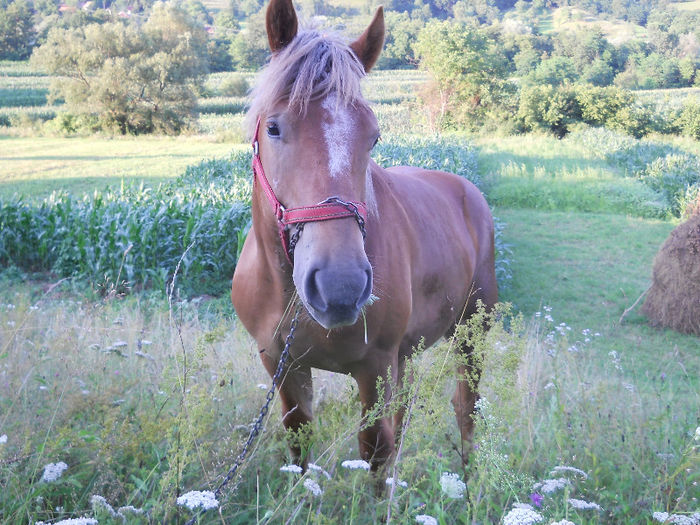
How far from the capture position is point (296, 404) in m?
2.62

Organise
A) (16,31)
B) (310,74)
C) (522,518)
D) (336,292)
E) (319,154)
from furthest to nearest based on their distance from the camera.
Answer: (16,31) < (310,74) < (319,154) < (336,292) < (522,518)

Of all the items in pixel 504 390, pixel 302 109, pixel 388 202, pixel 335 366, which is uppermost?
pixel 302 109

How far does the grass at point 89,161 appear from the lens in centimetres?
1625

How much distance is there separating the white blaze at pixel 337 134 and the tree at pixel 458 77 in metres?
40.8

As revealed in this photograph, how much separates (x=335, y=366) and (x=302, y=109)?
1146 millimetres

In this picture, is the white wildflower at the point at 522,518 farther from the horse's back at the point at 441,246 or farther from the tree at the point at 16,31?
the tree at the point at 16,31

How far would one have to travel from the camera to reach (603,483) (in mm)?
2635

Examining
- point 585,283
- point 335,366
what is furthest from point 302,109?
point 585,283

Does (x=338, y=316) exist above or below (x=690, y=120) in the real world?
above

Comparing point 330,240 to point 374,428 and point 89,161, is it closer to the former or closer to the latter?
point 374,428

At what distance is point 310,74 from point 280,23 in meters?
0.39

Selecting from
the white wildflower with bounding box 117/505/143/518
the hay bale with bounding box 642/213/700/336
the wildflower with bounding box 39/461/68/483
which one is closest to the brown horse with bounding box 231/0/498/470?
the white wildflower with bounding box 117/505/143/518

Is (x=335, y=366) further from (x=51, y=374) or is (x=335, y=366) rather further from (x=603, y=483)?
(x=51, y=374)

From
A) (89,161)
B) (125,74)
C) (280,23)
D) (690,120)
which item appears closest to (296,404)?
(280,23)
